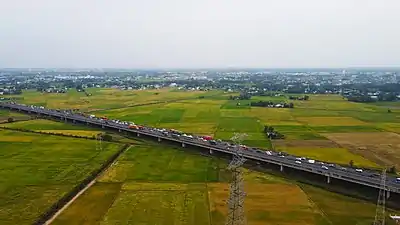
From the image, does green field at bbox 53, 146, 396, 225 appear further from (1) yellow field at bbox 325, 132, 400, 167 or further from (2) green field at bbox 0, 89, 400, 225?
(1) yellow field at bbox 325, 132, 400, 167

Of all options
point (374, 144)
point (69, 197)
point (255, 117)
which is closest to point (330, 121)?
point (255, 117)

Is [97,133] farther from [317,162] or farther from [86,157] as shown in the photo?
[317,162]

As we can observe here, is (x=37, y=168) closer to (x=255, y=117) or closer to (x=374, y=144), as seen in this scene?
(x=374, y=144)

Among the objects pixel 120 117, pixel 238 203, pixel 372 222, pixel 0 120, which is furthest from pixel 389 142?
pixel 0 120

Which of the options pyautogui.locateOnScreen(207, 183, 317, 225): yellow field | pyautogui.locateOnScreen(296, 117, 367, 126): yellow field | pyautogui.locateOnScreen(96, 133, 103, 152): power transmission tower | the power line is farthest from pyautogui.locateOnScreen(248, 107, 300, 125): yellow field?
the power line

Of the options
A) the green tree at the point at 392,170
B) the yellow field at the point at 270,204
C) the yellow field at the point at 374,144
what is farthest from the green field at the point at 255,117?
the yellow field at the point at 270,204

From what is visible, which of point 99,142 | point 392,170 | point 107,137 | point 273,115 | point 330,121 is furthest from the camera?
point 273,115

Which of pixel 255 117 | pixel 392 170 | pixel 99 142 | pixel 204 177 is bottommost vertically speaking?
pixel 204 177

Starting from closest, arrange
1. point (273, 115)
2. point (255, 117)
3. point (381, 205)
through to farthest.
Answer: point (381, 205)
point (255, 117)
point (273, 115)
